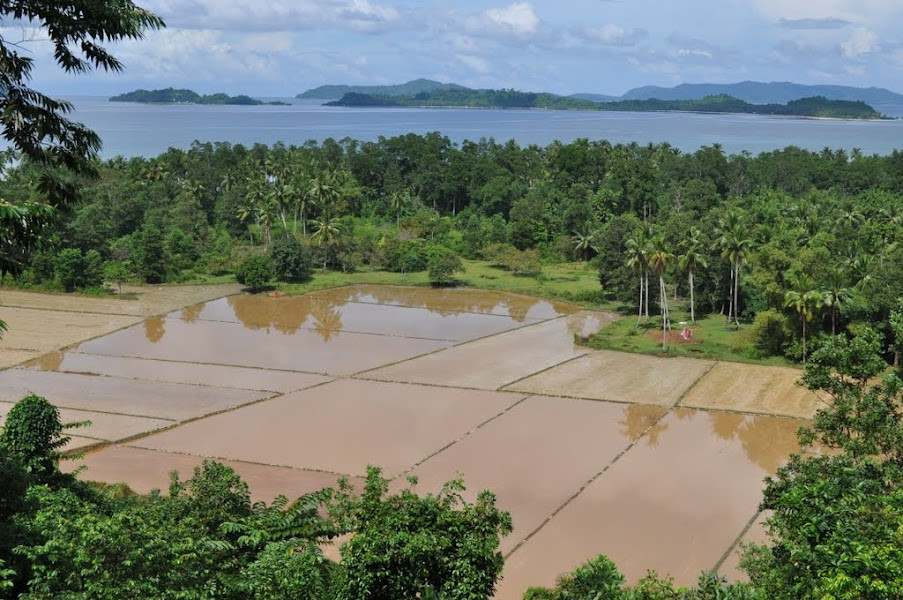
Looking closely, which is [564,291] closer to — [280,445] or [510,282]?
[510,282]

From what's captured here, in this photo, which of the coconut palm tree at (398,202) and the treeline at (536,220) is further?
the coconut palm tree at (398,202)

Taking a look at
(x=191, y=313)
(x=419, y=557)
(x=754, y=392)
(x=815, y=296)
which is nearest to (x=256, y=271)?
(x=191, y=313)

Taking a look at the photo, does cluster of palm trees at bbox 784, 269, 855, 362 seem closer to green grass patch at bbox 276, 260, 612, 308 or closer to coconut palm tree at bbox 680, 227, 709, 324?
coconut palm tree at bbox 680, 227, 709, 324

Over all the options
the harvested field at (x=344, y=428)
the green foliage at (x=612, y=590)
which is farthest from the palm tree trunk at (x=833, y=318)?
the green foliage at (x=612, y=590)

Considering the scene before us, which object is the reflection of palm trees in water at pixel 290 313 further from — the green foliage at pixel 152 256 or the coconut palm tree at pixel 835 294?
the coconut palm tree at pixel 835 294

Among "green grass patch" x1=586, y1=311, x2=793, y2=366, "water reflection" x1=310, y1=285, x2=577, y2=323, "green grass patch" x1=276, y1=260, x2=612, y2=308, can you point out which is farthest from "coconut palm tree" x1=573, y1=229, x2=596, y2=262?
"green grass patch" x1=586, y1=311, x2=793, y2=366

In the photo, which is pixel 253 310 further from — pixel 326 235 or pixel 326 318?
pixel 326 235

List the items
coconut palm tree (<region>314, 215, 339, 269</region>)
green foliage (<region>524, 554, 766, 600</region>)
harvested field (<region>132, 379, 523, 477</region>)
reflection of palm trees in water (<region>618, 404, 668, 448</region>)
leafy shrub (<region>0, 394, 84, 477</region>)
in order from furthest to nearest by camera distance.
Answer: coconut palm tree (<region>314, 215, 339, 269</region>) → reflection of palm trees in water (<region>618, 404, 668, 448</region>) → harvested field (<region>132, 379, 523, 477</region>) → leafy shrub (<region>0, 394, 84, 477</region>) → green foliage (<region>524, 554, 766, 600</region>)
